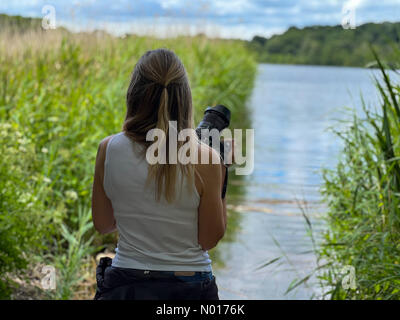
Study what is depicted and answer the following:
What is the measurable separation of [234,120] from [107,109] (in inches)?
316

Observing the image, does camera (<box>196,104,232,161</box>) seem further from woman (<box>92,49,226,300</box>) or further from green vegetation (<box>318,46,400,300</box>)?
green vegetation (<box>318,46,400,300</box>)

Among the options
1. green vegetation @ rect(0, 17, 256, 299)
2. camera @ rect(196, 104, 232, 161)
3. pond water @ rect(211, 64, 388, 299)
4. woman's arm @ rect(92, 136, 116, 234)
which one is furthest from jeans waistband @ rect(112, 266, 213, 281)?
pond water @ rect(211, 64, 388, 299)

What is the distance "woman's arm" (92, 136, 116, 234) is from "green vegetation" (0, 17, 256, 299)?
1.51 meters

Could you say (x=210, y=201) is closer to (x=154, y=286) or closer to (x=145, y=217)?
(x=145, y=217)

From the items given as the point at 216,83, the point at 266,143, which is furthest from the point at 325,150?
the point at 216,83

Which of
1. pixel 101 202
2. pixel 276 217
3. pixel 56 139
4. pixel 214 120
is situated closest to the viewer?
pixel 101 202

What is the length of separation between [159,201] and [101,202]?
270 millimetres

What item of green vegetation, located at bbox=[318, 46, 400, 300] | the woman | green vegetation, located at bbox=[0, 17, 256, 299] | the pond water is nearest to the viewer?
the woman

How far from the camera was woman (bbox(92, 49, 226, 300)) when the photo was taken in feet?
6.63

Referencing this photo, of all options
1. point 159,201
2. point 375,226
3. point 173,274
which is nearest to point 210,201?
point 159,201

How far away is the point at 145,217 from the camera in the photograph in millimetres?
2047

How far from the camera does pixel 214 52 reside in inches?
564

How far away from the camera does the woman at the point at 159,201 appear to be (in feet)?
6.63

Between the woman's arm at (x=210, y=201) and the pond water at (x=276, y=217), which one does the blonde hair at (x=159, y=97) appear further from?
the pond water at (x=276, y=217)
